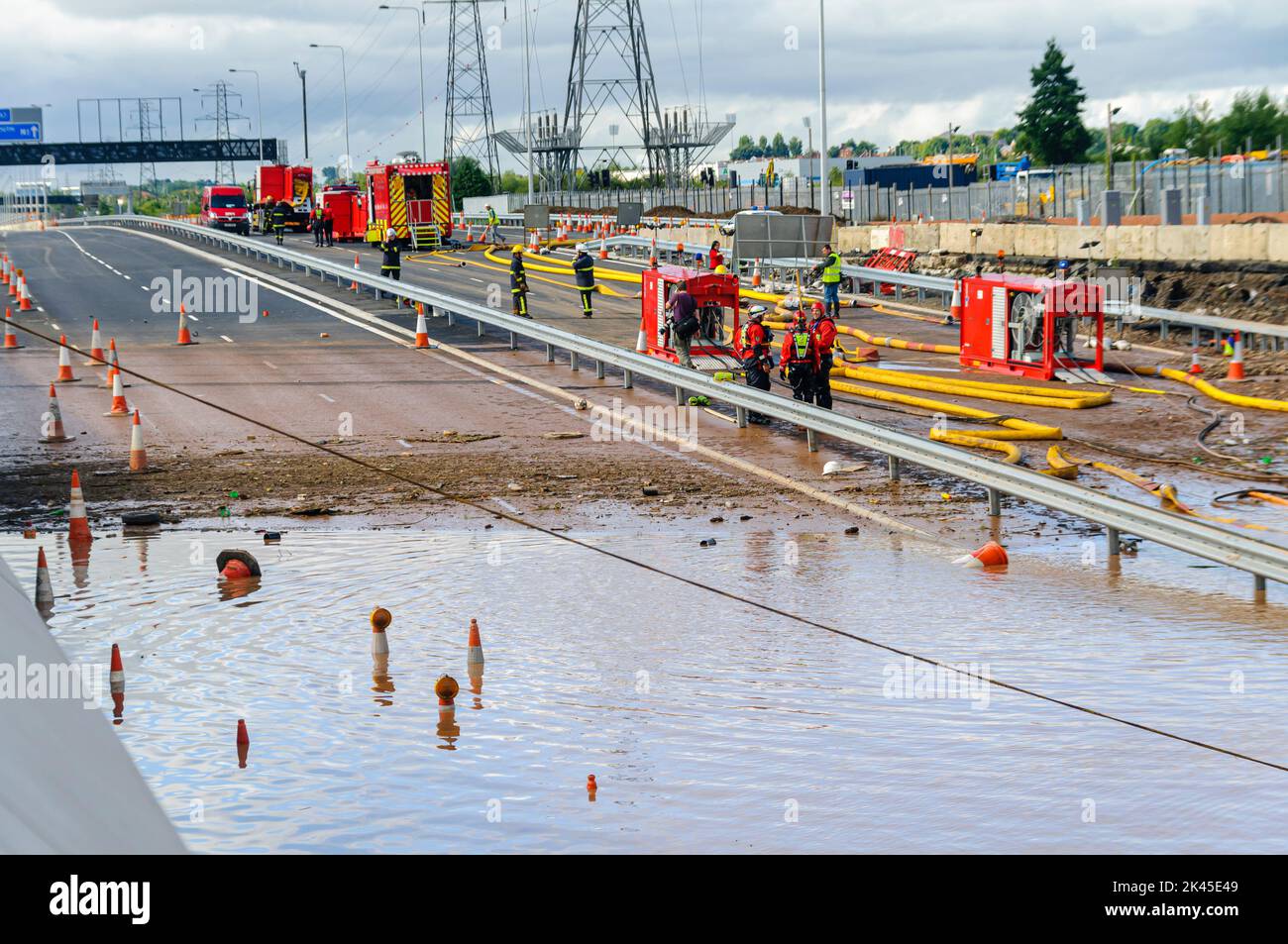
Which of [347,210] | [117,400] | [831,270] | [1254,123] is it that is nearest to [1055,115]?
[1254,123]

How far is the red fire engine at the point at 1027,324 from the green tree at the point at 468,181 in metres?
91.4

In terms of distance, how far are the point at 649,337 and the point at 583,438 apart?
7.19 meters

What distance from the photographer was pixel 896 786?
8.28 m

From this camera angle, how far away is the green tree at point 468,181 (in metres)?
117

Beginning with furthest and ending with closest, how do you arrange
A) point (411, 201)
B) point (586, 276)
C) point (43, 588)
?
point (411, 201)
point (586, 276)
point (43, 588)

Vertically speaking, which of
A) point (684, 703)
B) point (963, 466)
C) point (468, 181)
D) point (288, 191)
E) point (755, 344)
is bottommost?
point (684, 703)

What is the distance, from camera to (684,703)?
9.89m

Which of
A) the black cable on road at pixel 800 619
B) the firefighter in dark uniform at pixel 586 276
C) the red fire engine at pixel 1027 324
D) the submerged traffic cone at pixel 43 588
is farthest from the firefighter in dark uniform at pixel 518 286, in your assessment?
the submerged traffic cone at pixel 43 588

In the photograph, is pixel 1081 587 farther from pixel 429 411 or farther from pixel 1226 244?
pixel 1226 244

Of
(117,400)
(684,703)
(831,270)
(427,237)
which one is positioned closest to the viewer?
(684,703)

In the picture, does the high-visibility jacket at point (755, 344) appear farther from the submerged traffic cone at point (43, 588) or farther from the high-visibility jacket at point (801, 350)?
the submerged traffic cone at point (43, 588)

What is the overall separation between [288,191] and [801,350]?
5706 centimetres

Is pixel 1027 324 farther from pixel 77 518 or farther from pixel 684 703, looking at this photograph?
pixel 684 703

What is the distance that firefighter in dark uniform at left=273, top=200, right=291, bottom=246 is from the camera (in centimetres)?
5917
